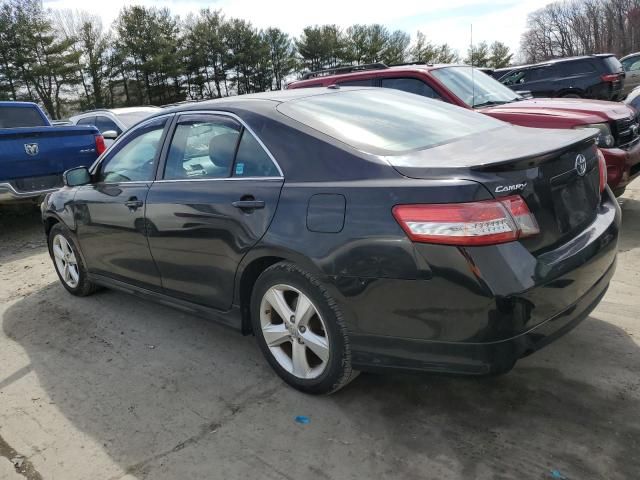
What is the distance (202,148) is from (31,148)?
15.0 feet

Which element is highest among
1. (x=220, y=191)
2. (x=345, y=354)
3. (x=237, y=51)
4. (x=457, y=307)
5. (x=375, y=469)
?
(x=237, y=51)

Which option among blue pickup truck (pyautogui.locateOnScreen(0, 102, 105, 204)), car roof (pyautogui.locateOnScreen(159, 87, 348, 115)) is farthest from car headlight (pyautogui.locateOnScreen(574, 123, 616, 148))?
blue pickup truck (pyautogui.locateOnScreen(0, 102, 105, 204))

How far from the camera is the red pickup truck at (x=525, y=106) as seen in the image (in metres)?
4.94

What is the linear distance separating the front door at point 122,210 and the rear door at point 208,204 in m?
0.16

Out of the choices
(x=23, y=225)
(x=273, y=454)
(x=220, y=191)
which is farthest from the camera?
(x=23, y=225)

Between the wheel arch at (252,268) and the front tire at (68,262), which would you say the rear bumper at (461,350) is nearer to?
the wheel arch at (252,268)

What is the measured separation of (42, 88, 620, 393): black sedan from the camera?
6.97 ft

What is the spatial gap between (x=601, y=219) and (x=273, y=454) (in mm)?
2026

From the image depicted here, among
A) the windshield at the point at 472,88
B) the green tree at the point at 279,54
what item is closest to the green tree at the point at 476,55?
the windshield at the point at 472,88

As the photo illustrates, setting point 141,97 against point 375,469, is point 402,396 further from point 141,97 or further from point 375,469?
point 141,97

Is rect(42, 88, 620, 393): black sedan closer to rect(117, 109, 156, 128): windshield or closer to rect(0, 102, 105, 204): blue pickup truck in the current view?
rect(0, 102, 105, 204): blue pickup truck

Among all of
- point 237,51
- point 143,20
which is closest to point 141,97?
point 143,20

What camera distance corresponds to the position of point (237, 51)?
4406cm

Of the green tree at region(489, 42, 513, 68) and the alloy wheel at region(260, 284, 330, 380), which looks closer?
the alloy wheel at region(260, 284, 330, 380)
